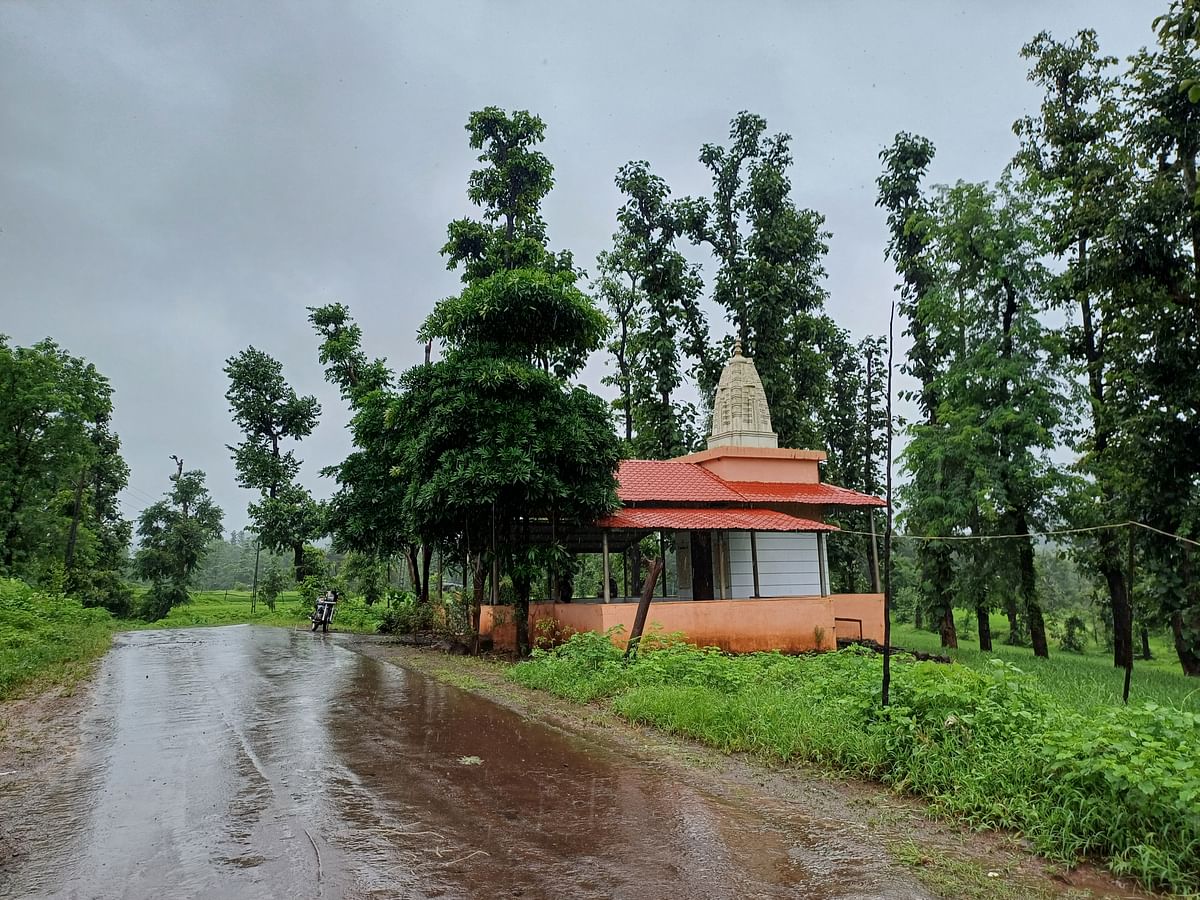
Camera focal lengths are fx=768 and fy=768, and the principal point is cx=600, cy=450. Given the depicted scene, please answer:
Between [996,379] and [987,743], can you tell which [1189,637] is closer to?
[996,379]

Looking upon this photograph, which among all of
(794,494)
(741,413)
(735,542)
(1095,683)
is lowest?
(1095,683)

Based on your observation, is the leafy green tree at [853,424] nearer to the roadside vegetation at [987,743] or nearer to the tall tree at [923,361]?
the tall tree at [923,361]

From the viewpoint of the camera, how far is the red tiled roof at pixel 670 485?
17.5 meters

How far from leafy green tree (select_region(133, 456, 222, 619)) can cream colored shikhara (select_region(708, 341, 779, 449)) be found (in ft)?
110

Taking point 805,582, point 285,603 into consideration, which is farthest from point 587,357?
point 285,603

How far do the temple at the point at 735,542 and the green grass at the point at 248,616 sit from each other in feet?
37.2

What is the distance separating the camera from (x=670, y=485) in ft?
60.5

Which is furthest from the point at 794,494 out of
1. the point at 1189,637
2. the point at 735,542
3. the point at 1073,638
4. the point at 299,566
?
the point at 299,566

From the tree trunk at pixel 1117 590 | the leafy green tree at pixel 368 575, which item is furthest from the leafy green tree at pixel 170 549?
the tree trunk at pixel 1117 590

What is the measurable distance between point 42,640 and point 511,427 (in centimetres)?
1142

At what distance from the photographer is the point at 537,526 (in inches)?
676

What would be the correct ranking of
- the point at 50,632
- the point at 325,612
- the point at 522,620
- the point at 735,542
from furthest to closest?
the point at 325,612, the point at 735,542, the point at 50,632, the point at 522,620

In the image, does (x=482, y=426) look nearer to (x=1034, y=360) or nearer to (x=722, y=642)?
(x=722, y=642)

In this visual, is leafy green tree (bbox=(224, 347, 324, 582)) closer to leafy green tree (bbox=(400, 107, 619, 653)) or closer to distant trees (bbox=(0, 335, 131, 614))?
distant trees (bbox=(0, 335, 131, 614))
